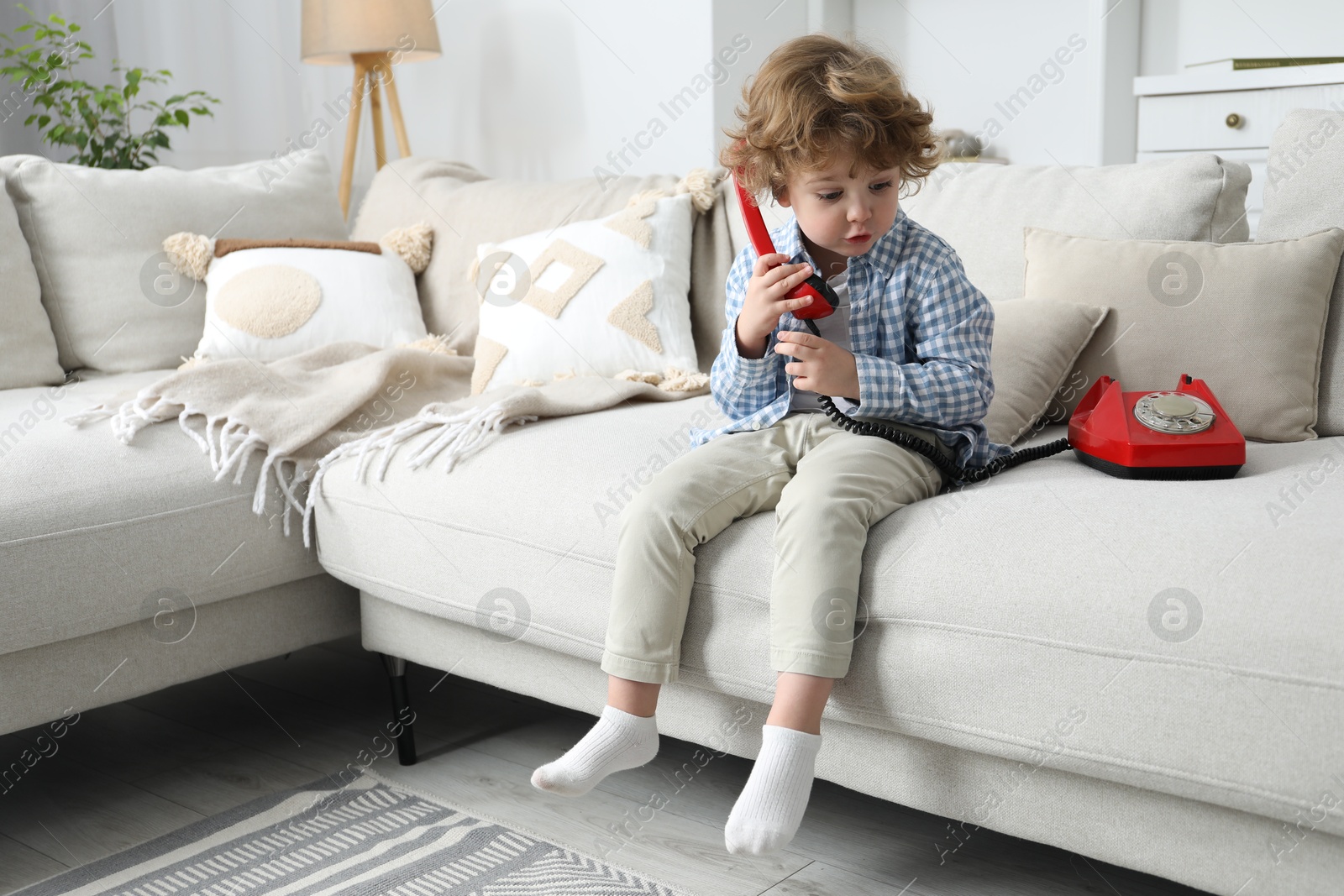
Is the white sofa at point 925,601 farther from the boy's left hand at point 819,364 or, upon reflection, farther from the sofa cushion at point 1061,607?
the boy's left hand at point 819,364

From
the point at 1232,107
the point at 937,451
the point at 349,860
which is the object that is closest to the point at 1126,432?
the point at 937,451

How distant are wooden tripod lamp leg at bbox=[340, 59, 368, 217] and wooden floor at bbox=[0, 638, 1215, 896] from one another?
1570 mm

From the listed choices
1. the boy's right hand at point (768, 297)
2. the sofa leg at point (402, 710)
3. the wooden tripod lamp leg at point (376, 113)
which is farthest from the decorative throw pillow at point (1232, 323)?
the wooden tripod lamp leg at point (376, 113)

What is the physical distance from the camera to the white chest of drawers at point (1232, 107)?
2.33 meters

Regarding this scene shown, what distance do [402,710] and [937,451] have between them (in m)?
0.81

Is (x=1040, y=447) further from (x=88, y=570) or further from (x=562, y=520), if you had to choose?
(x=88, y=570)

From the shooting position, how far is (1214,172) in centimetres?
153

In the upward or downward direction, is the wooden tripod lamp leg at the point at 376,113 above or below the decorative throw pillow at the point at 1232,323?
above

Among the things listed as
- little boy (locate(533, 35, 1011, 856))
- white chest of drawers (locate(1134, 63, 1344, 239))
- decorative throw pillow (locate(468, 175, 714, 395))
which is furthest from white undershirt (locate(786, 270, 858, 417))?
white chest of drawers (locate(1134, 63, 1344, 239))

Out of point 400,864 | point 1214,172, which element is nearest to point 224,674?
point 400,864

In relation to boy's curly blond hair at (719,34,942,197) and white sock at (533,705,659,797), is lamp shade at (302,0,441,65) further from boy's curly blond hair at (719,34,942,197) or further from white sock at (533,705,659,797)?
white sock at (533,705,659,797)

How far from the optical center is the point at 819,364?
1.23m

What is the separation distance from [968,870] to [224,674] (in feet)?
4.25

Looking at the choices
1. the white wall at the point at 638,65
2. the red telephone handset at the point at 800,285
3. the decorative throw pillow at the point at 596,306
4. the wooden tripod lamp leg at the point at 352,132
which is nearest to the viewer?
the red telephone handset at the point at 800,285
